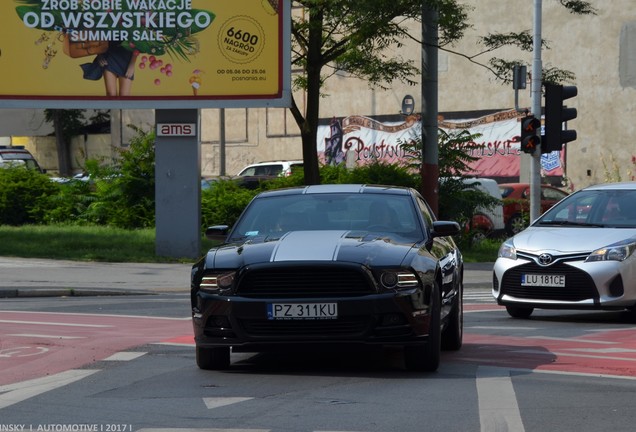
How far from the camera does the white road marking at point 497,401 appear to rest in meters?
7.93

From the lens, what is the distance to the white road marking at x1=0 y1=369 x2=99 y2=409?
9039 millimetres

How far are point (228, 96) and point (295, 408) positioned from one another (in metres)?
17.8

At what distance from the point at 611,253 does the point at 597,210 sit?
4.45 ft

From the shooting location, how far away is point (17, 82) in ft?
85.4

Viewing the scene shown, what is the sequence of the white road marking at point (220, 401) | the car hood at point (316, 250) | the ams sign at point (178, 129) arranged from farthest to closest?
1. the ams sign at point (178, 129)
2. the car hood at point (316, 250)
3. the white road marking at point (220, 401)

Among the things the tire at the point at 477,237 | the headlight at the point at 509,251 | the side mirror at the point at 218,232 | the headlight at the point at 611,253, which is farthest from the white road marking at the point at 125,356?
the tire at the point at 477,237

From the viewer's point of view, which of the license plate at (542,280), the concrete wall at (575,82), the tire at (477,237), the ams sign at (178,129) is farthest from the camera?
the concrete wall at (575,82)

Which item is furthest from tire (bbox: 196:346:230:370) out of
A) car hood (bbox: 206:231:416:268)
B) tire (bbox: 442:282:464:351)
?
tire (bbox: 442:282:464:351)

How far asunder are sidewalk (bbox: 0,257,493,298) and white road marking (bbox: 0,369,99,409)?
9902 millimetres

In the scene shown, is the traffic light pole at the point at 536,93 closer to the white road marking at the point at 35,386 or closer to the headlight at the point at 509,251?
the headlight at the point at 509,251

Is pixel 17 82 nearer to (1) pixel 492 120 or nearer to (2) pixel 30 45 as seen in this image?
(2) pixel 30 45

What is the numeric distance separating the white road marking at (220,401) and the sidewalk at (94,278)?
1160 cm

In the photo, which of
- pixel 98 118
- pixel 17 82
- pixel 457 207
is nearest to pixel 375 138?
pixel 98 118

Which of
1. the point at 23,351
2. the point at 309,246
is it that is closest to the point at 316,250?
the point at 309,246
